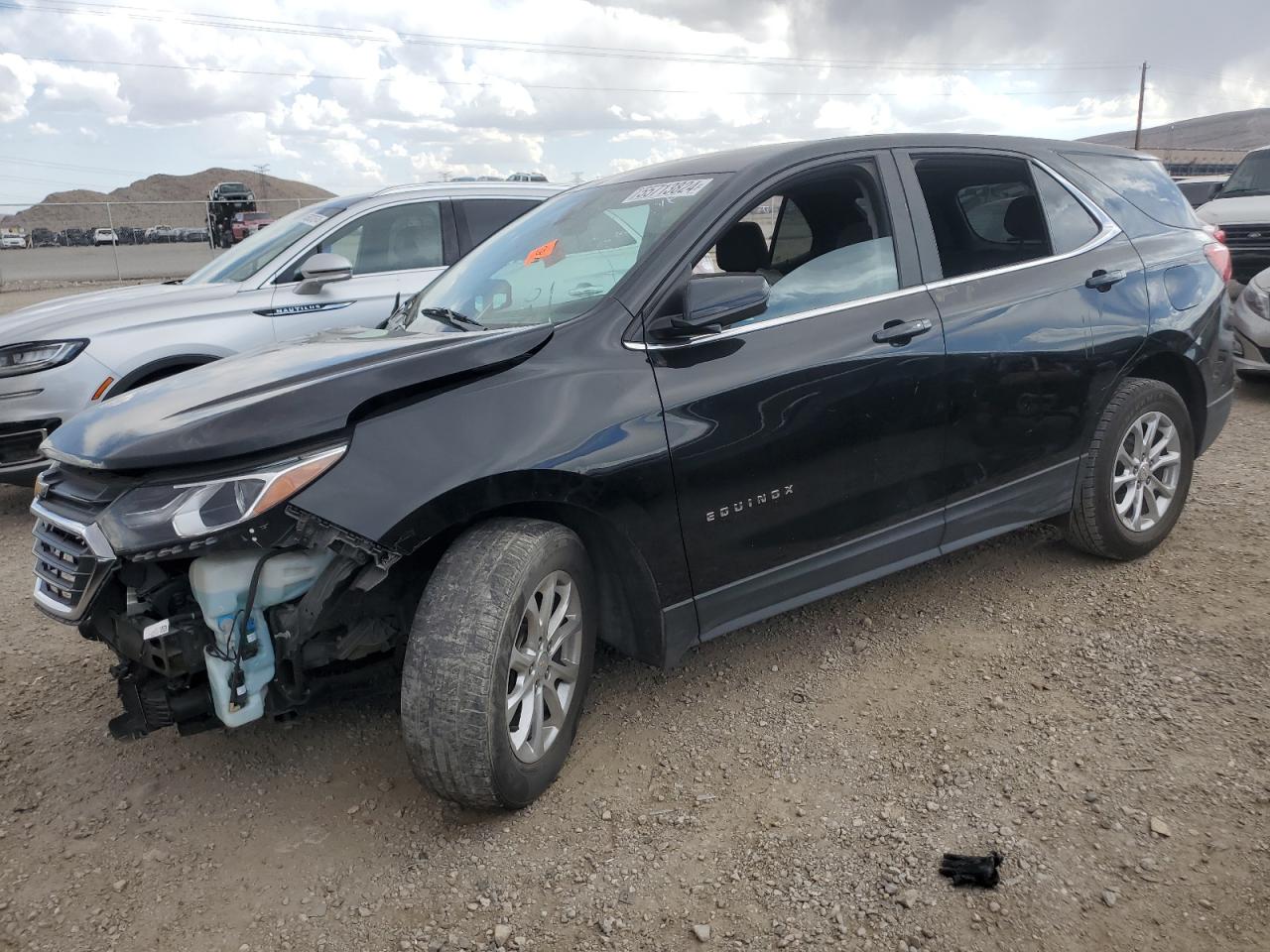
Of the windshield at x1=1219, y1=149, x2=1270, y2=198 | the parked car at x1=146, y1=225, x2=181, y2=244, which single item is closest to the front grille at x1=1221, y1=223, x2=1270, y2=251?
the windshield at x1=1219, y1=149, x2=1270, y2=198

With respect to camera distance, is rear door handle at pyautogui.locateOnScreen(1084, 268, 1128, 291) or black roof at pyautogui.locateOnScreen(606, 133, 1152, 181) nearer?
black roof at pyautogui.locateOnScreen(606, 133, 1152, 181)

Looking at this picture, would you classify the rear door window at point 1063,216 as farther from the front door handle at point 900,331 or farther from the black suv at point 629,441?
the front door handle at point 900,331

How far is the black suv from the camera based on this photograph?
7.69 feet

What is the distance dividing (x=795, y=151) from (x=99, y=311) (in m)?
4.24

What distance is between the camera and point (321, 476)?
7.52ft

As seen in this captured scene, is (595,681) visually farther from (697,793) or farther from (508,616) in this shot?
(508,616)

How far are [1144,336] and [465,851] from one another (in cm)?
337

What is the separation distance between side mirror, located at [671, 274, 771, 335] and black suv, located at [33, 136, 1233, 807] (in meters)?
0.01

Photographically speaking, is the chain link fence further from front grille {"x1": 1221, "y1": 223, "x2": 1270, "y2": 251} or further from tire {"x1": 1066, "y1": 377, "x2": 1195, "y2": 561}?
tire {"x1": 1066, "y1": 377, "x2": 1195, "y2": 561}

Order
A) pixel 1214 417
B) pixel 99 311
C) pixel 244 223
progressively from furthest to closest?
pixel 244 223
pixel 99 311
pixel 1214 417

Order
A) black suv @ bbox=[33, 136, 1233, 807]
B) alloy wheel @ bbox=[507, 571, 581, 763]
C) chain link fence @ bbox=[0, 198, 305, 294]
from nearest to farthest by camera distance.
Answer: black suv @ bbox=[33, 136, 1233, 807] → alloy wheel @ bbox=[507, 571, 581, 763] → chain link fence @ bbox=[0, 198, 305, 294]

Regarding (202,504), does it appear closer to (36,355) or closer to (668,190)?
(668,190)

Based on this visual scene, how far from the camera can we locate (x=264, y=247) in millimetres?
5969

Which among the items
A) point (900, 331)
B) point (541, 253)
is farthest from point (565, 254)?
point (900, 331)
